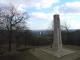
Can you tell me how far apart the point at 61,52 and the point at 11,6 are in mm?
8982

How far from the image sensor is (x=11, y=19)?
16859mm

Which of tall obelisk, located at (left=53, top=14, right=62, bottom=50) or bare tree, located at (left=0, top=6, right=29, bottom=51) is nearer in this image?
tall obelisk, located at (left=53, top=14, right=62, bottom=50)

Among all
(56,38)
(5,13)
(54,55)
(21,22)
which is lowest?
(54,55)

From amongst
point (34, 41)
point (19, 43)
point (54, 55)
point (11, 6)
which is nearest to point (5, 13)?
point (11, 6)

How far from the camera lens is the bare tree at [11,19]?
1627 centimetres

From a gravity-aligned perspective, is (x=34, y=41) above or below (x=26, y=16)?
below

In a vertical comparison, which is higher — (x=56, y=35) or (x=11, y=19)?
(x=11, y=19)

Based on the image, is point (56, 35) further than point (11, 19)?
No

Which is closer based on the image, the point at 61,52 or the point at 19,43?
the point at 61,52

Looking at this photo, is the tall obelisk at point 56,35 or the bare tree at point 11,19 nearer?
the tall obelisk at point 56,35

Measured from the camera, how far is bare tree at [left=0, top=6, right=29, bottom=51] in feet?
53.4

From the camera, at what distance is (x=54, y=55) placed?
1314 cm

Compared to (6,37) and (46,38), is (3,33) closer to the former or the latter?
(6,37)

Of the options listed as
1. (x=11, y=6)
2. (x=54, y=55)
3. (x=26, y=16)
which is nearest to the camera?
(x=54, y=55)
